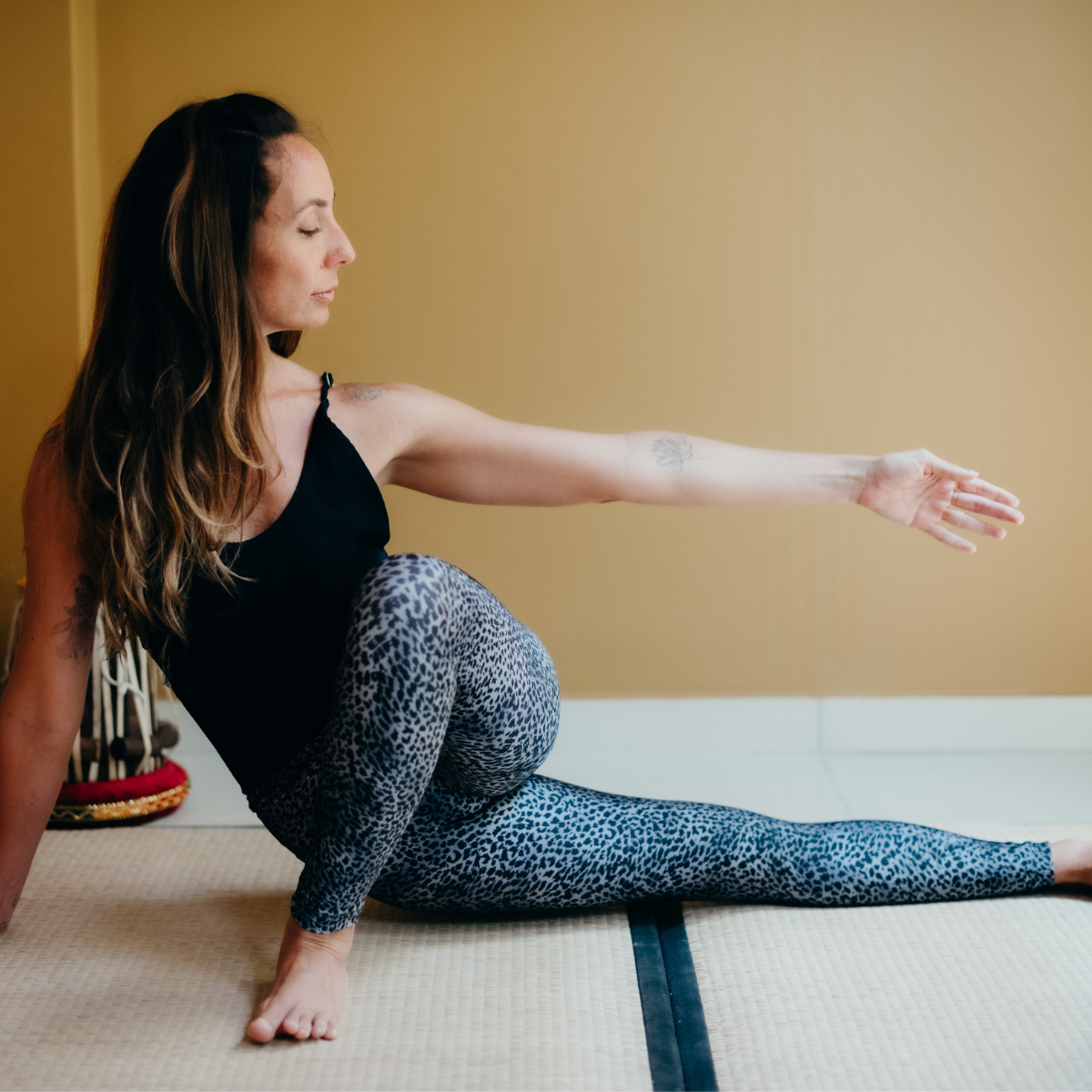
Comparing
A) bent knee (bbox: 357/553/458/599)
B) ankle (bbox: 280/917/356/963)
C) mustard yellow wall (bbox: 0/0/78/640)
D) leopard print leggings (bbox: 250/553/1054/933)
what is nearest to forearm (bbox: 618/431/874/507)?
leopard print leggings (bbox: 250/553/1054/933)

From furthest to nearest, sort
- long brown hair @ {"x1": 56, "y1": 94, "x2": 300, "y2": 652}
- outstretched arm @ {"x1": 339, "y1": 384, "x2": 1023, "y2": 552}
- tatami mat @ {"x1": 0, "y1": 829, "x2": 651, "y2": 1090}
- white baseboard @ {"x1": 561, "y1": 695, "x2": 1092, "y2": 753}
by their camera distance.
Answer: white baseboard @ {"x1": 561, "y1": 695, "x2": 1092, "y2": 753}, outstretched arm @ {"x1": 339, "y1": 384, "x2": 1023, "y2": 552}, long brown hair @ {"x1": 56, "y1": 94, "x2": 300, "y2": 652}, tatami mat @ {"x1": 0, "y1": 829, "x2": 651, "y2": 1090}

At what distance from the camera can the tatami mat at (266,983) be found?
121cm

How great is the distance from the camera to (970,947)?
1488 mm

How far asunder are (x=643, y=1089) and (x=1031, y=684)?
1956 mm

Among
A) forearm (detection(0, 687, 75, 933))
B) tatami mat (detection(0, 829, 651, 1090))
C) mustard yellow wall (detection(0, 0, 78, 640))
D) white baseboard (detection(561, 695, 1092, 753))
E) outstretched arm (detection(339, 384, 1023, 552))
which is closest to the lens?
tatami mat (detection(0, 829, 651, 1090))

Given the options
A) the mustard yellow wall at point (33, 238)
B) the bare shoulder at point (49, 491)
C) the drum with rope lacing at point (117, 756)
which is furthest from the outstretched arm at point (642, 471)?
the mustard yellow wall at point (33, 238)

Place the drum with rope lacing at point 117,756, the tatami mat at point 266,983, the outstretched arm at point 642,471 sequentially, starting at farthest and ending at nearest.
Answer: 1. the drum with rope lacing at point 117,756
2. the outstretched arm at point 642,471
3. the tatami mat at point 266,983

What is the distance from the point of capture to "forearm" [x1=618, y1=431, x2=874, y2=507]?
1.61 metres

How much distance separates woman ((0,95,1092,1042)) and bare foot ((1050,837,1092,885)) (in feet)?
1.50

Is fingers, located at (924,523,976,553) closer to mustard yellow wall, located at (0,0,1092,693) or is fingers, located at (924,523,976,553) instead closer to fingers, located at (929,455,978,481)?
fingers, located at (929,455,978,481)

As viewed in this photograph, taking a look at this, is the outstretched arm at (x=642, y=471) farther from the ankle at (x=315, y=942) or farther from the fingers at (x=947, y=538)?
the ankle at (x=315, y=942)

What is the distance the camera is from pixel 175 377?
135cm

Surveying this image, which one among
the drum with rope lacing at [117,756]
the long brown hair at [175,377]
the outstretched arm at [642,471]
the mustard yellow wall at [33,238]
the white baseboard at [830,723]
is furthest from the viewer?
the white baseboard at [830,723]

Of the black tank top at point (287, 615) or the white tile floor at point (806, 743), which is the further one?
the white tile floor at point (806, 743)
